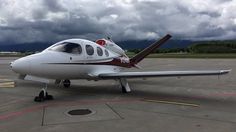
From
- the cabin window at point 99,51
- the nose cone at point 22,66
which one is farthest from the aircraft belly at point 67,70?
the cabin window at point 99,51

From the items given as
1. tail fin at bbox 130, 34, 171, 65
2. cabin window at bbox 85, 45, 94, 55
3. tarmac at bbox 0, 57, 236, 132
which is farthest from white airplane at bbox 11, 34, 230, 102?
tail fin at bbox 130, 34, 171, 65

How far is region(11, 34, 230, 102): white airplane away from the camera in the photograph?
10578mm

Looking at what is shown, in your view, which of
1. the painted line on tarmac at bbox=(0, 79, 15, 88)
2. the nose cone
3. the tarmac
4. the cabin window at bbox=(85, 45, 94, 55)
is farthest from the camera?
the painted line on tarmac at bbox=(0, 79, 15, 88)

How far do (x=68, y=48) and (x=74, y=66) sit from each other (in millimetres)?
726

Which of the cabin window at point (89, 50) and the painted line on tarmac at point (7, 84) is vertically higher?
the cabin window at point (89, 50)

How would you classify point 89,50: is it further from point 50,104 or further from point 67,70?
point 50,104

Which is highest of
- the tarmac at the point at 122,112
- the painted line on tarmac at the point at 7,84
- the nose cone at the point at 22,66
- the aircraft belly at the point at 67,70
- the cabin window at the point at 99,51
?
the cabin window at the point at 99,51

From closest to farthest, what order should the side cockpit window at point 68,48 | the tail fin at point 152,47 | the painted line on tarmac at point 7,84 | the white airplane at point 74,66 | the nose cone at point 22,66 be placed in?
the nose cone at point 22,66 → the white airplane at point 74,66 → the side cockpit window at point 68,48 → the painted line on tarmac at point 7,84 → the tail fin at point 152,47

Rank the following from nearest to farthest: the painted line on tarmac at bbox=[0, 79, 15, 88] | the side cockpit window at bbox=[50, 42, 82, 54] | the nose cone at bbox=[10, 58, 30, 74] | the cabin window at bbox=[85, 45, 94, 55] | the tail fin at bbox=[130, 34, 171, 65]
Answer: the nose cone at bbox=[10, 58, 30, 74], the side cockpit window at bbox=[50, 42, 82, 54], the cabin window at bbox=[85, 45, 94, 55], the painted line on tarmac at bbox=[0, 79, 15, 88], the tail fin at bbox=[130, 34, 171, 65]

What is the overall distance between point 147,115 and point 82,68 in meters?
4.74

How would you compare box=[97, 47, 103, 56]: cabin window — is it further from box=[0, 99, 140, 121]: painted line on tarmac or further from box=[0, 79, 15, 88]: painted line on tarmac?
box=[0, 79, 15, 88]: painted line on tarmac

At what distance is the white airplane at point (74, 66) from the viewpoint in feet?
34.7

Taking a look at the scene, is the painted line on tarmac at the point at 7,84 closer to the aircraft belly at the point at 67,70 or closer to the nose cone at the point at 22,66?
the aircraft belly at the point at 67,70

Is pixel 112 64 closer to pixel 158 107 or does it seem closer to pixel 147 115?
pixel 158 107
